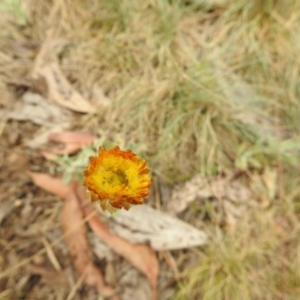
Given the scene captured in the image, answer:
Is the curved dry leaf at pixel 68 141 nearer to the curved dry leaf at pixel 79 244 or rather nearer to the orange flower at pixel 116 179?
the curved dry leaf at pixel 79 244

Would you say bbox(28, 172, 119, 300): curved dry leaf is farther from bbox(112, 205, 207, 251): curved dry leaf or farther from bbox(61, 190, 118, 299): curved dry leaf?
bbox(112, 205, 207, 251): curved dry leaf

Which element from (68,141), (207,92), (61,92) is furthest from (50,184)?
(207,92)

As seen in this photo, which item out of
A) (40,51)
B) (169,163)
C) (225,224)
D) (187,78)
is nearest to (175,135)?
(169,163)

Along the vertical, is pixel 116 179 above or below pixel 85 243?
above

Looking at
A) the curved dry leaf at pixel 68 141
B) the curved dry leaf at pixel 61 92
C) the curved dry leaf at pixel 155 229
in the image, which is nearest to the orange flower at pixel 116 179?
the curved dry leaf at pixel 155 229

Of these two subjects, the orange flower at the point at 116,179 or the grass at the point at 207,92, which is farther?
the grass at the point at 207,92

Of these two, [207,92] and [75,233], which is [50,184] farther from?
[207,92]
